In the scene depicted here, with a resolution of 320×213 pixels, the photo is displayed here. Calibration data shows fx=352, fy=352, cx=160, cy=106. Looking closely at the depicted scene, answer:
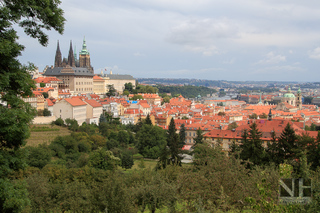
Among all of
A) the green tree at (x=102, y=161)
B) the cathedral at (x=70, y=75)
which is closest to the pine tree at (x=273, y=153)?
the green tree at (x=102, y=161)

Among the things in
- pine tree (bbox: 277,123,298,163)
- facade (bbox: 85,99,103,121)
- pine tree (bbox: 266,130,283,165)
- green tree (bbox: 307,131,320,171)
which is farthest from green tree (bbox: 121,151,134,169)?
facade (bbox: 85,99,103,121)

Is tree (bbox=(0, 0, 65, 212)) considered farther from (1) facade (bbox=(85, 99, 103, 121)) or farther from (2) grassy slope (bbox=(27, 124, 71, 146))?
(1) facade (bbox=(85, 99, 103, 121))

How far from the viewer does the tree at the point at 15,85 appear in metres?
7.31

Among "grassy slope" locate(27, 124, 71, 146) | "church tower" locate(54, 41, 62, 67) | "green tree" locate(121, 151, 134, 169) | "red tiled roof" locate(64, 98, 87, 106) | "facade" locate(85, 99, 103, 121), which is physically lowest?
"green tree" locate(121, 151, 134, 169)

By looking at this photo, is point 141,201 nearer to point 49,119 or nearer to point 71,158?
point 71,158

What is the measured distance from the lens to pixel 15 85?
26.2ft

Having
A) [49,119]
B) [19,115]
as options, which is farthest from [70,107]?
[19,115]

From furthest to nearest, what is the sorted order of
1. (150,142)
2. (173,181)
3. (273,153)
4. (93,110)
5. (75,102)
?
(93,110), (75,102), (150,142), (273,153), (173,181)

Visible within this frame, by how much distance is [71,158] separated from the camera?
39.9m

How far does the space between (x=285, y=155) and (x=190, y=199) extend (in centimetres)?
1827

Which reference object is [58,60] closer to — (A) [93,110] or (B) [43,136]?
(A) [93,110]

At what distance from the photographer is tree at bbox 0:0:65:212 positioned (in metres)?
7.31

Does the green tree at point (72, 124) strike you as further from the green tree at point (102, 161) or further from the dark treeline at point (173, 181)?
the green tree at point (102, 161)

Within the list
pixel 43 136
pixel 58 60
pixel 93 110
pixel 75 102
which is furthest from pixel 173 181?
pixel 58 60
